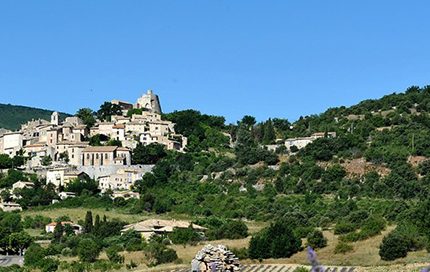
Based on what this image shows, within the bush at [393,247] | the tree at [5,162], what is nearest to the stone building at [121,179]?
the tree at [5,162]

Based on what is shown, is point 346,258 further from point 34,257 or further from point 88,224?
point 88,224

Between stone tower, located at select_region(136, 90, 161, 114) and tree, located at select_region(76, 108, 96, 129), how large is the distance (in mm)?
10413

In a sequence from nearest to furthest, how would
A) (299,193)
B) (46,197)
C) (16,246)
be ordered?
(16,246)
(299,193)
(46,197)

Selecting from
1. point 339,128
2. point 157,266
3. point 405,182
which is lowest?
point 157,266

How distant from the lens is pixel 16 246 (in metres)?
61.4

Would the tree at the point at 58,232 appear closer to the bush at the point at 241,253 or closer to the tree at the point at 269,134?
the bush at the point at 241,253

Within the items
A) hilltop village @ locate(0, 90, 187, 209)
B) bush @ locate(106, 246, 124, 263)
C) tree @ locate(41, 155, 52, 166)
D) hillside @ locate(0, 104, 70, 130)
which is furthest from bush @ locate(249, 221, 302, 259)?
hillside @ locate(0, 104, 70, 130)

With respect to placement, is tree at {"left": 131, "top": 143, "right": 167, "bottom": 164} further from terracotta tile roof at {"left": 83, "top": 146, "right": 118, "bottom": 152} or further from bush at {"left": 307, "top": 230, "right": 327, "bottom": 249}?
bush at {"left": 307, "top": 230, "right": 327, "bottom": 249}

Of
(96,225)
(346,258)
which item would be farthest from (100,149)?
(346,258)

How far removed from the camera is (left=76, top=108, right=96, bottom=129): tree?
327 ft

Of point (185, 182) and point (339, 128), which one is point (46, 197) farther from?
point (339, 128)

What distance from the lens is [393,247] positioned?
43.0 m

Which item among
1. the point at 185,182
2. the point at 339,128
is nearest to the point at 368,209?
the point at 185,182

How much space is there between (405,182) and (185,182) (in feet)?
74.4
